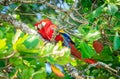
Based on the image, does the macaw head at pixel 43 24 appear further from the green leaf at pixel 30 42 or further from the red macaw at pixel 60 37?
the green leaf at pixel 30 42

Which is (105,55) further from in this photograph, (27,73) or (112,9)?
(27,73)

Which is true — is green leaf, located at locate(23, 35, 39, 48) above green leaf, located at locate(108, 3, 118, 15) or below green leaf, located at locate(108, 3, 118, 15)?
above

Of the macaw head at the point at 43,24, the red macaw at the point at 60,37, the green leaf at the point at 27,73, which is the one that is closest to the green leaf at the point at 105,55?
the red macaw at the point at 60,37

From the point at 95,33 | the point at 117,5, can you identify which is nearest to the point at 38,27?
the point at 117,5

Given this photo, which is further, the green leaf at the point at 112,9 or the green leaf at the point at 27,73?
the green leaf at the point at 112,9

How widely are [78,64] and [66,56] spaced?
5.01 feet

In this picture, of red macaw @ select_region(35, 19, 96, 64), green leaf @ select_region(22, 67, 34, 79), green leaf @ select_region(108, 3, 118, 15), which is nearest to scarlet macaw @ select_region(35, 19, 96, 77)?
red macaw @ select_region(35, 19, 96, 64)

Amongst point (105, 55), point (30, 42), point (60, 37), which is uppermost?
point (30, 42)

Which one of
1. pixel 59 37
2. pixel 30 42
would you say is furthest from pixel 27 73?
pixel 59 37

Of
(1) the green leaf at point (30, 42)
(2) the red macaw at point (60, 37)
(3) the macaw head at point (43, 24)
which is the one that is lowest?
(2) the red macaw at point (60, 37)

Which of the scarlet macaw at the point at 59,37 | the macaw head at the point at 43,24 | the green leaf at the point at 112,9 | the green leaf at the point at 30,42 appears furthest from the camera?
the macaw head at the point at 43,24

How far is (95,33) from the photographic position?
5.41 ft

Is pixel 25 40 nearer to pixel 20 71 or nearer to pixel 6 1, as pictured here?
pixel 20 71

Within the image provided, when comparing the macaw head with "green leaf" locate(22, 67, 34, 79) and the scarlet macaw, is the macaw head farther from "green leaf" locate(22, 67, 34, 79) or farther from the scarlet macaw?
"green leaf" locate(22, 67, 34, 79)
